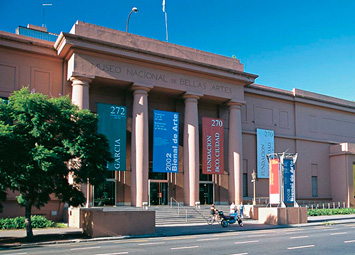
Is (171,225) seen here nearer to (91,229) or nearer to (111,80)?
(91,229)

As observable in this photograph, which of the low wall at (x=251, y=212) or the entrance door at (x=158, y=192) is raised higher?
the entrance door at (x=158, y=192)

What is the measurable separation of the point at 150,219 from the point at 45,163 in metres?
7.56

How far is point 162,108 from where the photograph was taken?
39.9m

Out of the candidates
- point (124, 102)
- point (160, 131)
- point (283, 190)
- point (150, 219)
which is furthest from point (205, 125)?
point (150, 219)

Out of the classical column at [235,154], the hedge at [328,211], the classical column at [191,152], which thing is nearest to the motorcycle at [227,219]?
the classical column at [191,152]

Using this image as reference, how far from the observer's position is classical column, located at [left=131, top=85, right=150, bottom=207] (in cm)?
3425

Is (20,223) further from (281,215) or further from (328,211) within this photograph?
(328,211)

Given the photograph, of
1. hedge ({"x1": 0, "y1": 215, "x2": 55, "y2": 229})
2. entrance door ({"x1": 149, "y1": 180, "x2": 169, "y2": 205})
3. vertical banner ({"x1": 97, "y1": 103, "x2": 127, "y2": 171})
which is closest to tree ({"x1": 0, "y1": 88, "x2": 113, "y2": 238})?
hedge ({"x1": 0, "y1": 215, "x2": 55, "y2": 229})

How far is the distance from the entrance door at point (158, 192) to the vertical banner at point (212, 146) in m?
4.01

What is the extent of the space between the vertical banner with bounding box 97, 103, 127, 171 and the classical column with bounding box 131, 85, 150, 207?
860 millimetres

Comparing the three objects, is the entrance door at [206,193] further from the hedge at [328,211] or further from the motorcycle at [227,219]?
the motorcycle at [227,219]

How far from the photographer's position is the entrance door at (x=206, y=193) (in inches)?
1610

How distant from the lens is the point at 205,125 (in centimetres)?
3978

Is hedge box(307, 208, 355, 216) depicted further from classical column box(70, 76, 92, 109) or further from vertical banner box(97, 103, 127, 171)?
classical column box(70, 76, 92, 109)
